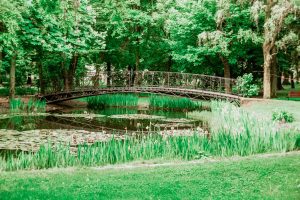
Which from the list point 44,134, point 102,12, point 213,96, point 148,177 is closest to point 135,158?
point 148,177

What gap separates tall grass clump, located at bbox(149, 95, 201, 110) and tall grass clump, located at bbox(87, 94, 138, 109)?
1.35m

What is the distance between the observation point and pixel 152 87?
27.2 metres

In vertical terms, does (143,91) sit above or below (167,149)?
above

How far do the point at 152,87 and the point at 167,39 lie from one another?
33.0 ft

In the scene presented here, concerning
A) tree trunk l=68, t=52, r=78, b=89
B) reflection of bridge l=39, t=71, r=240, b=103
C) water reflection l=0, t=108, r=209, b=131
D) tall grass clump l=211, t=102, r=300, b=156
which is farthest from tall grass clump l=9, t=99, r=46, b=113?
tall grass clump l=211, t=102, r=300, b=156

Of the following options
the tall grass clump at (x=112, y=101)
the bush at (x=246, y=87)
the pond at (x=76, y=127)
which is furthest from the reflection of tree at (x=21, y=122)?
the bush at (x=246, y=87)

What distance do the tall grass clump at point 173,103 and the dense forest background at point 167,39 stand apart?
14.4 feet

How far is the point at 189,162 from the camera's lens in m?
10.2

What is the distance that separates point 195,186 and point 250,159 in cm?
269

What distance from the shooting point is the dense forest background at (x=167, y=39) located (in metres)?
23.3

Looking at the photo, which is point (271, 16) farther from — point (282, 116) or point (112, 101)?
point (112, 101)

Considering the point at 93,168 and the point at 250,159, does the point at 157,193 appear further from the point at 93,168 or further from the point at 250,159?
the point at 250,159

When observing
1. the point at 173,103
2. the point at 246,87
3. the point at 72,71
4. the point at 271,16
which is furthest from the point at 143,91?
the point at 271,16

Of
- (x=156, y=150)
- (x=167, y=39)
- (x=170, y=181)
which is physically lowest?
(x=170, y=181)
